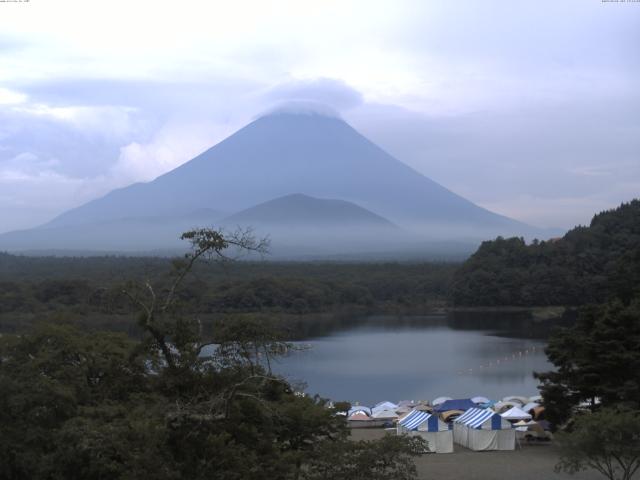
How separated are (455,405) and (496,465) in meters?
5.02

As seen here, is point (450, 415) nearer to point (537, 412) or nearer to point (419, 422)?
point (537, 412)

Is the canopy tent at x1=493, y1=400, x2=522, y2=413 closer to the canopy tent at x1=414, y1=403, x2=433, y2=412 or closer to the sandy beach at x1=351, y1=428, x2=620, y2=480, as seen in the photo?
the canopy tent at x1=414, y1=403, x2=433, y2=412

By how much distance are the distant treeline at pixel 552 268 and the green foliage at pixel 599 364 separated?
29.5 metres

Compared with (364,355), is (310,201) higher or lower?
higher

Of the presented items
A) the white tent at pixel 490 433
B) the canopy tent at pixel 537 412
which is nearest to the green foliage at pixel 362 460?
the white tent at pixel 490 433

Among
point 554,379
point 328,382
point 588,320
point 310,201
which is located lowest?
point 328,382

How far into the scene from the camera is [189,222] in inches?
4970

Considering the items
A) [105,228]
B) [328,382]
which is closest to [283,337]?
[328,382]

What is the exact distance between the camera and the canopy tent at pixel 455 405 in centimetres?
1666

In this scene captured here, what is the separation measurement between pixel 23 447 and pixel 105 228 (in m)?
145

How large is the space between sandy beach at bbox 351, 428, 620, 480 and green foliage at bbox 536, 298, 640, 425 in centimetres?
85

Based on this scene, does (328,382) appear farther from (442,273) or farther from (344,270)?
(344,270)

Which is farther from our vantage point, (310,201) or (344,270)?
(310,201)

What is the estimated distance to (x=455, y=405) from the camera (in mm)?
16812
